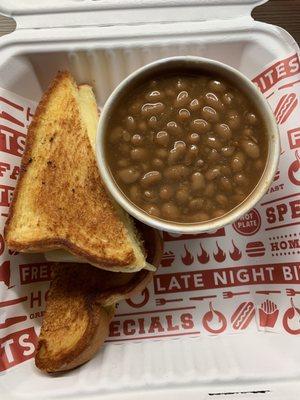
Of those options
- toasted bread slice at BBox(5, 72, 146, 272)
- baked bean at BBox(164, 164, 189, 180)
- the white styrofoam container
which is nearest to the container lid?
the white styrofoam container

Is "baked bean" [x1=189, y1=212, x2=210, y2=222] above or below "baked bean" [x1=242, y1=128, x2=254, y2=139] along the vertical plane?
below

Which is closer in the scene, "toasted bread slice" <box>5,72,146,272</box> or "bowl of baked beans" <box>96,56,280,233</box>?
"bowl of baked beans" <box>96,56,280,233</box>

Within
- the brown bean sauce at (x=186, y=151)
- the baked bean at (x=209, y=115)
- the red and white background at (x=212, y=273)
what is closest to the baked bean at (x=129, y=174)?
the brown bean sauce at (x=186, y=151)

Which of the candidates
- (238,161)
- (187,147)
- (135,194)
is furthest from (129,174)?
(238,161)

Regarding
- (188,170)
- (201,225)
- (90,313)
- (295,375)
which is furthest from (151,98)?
(295,375)

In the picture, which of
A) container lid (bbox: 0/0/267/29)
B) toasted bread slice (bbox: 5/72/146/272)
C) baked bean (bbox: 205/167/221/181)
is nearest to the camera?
baked bean (bbox: 205/167/221/181)

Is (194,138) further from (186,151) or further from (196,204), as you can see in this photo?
(196,204)

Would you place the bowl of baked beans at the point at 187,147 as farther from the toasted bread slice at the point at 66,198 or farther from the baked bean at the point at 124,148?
the toasted bread slice at the point at 66,198

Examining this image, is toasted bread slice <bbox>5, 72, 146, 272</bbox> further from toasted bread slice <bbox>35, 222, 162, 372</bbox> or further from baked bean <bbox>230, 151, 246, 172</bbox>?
baked bean <bbox>230, 151, 246, 172</bbox>

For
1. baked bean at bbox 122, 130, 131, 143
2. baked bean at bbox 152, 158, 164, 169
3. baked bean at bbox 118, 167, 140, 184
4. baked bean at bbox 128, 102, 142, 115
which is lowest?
baked bean at bbox 118, 167, 140, 184
